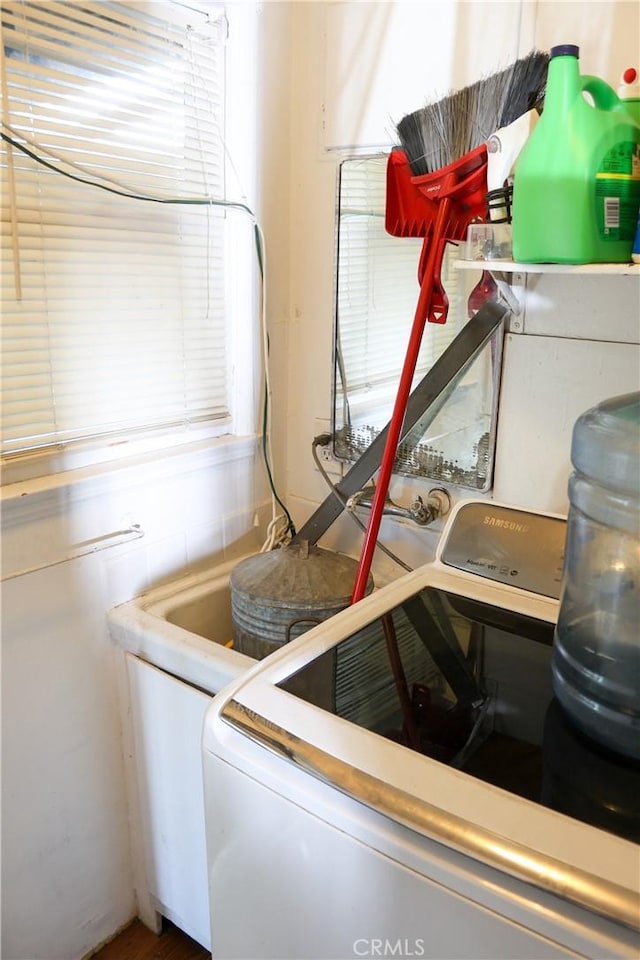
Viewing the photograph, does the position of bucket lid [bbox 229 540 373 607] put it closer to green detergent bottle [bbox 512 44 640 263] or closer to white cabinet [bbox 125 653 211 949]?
white cabinet [bbox 125 653 211 949]

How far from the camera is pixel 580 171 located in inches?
35.2

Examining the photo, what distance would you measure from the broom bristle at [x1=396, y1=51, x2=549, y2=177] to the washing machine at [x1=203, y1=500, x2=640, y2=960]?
2.46 feet

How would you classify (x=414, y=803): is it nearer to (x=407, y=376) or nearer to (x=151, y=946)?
(x=407, y=376)

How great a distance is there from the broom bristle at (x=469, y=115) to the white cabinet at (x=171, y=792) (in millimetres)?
1018

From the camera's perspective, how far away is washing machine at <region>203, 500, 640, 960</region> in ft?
2.05

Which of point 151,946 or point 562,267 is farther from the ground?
point 562,267

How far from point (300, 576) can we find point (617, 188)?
0.82 m

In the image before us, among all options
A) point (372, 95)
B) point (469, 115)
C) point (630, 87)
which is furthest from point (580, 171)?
point (372, 95)

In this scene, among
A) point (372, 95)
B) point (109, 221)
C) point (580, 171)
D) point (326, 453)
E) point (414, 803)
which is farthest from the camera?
point (326, 453)

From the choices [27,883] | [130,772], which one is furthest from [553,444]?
[27,883]

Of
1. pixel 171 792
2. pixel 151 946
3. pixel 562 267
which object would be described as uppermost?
pixel 562 267

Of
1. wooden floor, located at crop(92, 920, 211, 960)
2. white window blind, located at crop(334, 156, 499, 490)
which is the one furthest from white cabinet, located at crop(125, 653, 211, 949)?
white window blind, located at crop(334, 156, 499, 490)

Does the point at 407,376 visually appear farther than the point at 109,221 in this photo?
No

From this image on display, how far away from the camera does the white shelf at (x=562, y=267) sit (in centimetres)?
90
